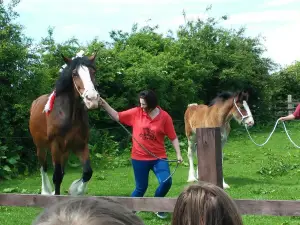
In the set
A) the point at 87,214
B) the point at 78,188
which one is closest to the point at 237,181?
the point at 78,188

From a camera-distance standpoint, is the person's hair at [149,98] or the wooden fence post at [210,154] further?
the person's hair at [149,98]

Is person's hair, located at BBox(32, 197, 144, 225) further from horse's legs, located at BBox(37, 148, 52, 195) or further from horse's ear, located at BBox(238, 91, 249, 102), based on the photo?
horse's ear, located at BBox(238, 91, 249, 102)

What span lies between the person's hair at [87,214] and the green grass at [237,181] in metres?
5.64

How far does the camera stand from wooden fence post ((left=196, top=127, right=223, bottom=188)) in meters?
4.32

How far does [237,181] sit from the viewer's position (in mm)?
11211

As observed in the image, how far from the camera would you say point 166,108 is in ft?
62.5

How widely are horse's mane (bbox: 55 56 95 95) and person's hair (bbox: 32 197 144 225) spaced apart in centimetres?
568

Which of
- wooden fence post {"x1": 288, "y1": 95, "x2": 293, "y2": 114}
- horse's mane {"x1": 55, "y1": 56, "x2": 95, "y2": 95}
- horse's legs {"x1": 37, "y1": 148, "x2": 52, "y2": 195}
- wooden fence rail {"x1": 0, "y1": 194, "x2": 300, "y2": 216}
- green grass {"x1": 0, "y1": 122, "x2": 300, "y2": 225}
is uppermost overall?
horse's mane {"x1": 55, "y1": 56, "x2": 95, "y2": 95}

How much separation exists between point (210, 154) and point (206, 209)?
7.03ft

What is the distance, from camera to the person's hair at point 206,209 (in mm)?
2193

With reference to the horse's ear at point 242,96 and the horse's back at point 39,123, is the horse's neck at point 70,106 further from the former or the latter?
the horse's ear at point 242,96

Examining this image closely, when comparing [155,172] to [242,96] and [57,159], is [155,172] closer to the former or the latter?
[57,159]

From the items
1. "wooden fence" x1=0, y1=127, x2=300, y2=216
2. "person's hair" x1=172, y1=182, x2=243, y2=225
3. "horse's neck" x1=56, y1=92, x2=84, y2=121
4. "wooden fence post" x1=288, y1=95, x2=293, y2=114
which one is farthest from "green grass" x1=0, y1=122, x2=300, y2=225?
"wooden fence post" x1=288, y1=95, x2=293, y2=114

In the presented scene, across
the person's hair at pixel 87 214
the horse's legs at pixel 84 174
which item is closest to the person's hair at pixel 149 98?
the horse's legs at pixel 84 174
